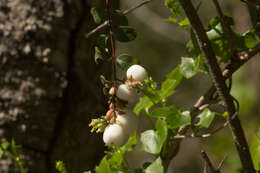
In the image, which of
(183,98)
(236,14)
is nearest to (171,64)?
(183,98)

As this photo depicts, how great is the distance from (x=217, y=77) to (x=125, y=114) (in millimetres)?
140

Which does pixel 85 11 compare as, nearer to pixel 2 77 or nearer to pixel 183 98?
pixel 2 77

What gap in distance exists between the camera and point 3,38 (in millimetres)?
1043

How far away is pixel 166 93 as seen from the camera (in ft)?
1.96

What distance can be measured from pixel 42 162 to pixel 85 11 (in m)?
0.44

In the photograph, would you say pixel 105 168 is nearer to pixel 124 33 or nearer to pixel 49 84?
pixel 124 33

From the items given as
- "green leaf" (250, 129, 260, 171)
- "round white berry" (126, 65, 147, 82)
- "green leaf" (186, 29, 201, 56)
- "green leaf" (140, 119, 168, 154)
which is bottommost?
"green leaf" (250, 129, 260, 171)

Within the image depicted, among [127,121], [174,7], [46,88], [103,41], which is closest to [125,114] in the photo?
[127,121]

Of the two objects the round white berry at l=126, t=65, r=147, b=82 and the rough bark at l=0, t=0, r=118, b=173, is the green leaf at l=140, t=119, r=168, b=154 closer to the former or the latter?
the round white berry at l=126, t=65, r=147, b=82

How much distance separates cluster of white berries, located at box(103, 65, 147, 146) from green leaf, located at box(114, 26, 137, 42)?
0.20 ft

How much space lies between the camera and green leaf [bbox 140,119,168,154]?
566 millimetres

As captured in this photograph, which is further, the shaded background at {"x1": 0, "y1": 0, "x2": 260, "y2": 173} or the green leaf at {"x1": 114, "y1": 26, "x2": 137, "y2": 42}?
the shaded background at {"x1": 0, "y1": 0, "x2": 260, "y2": 173}

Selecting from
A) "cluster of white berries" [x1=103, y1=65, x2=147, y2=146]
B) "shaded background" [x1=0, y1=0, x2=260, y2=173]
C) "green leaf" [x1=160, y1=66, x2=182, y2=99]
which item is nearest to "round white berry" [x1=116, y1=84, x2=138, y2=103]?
"cluster of white berries" [x1=103, y1=65, x2=147, y2=146]

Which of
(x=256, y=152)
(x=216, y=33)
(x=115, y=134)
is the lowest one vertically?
(x=256, y=152)
